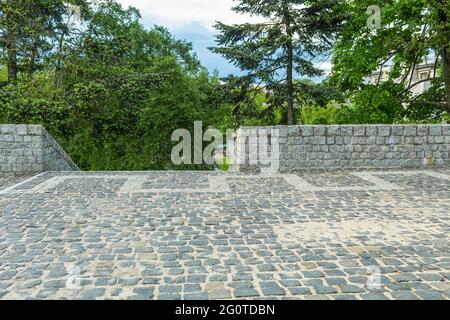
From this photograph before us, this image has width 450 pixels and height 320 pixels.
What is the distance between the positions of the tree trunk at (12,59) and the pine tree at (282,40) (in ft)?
25.8

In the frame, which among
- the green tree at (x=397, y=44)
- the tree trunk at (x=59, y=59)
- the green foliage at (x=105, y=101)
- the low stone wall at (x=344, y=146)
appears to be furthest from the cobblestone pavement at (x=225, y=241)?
the tree trunk at (x=59, y=59)

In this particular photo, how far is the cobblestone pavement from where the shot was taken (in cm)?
327

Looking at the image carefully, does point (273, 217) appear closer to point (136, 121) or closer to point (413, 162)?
point (413, 162)

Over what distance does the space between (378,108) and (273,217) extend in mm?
12275

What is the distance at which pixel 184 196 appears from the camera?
670cm

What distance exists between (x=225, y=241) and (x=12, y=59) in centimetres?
1473

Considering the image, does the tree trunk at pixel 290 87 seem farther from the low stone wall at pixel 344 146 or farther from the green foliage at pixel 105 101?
the low stone wall at pixel 344 146

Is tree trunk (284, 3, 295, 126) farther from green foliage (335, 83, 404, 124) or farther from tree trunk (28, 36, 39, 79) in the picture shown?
tree trunk (28, 36, 39, 79)

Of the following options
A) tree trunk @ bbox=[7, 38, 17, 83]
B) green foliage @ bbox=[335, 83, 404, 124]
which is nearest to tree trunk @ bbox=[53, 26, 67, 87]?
tree trunk @ bbox=[7, 38, 17, 83]

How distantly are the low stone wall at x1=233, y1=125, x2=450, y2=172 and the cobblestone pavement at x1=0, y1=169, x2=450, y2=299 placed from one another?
1.69 metres

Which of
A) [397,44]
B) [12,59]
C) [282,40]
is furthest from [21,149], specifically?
[397,44]

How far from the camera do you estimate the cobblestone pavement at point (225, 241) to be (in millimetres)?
3271

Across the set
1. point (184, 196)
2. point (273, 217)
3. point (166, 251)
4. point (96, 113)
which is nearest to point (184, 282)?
point (166, 251)

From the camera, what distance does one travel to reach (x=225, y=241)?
4.39 meters
